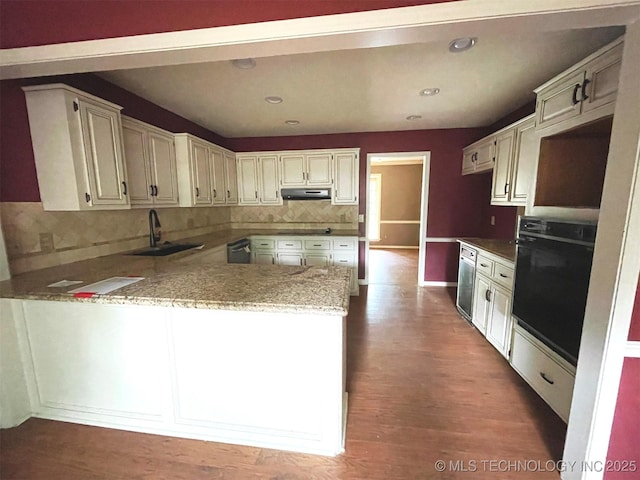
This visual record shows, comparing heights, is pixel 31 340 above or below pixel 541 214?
below

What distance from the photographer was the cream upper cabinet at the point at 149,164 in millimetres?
2381

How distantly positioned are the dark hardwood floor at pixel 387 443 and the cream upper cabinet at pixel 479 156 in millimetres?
2402

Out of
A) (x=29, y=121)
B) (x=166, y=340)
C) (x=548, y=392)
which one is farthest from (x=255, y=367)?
(x=29, y=121)

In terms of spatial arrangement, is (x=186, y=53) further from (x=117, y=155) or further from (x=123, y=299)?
(x=117, y=155)

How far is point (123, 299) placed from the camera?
1397 mm

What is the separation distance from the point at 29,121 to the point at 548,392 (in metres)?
4.00

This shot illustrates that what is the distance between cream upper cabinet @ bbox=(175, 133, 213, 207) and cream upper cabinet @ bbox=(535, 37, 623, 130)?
332 centimetres

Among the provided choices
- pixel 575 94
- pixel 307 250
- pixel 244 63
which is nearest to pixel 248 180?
pixel 307 250

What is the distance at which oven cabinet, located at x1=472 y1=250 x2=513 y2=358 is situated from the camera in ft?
7.25

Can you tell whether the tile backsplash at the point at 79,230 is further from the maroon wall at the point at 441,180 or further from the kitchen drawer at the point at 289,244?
the maroon wall at the point at 441,180

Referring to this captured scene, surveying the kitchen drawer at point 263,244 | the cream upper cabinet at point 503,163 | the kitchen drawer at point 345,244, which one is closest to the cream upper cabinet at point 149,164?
the kitchen drawer at point 263,244

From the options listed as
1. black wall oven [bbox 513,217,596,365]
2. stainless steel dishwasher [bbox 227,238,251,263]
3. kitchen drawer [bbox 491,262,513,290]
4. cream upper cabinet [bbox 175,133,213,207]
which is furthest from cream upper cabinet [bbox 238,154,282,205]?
black wall oven [bbox 513,217,596,365]

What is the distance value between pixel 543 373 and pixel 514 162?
200 cm

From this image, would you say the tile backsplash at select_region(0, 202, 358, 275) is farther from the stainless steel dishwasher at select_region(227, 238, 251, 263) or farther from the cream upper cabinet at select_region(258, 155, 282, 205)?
the cream upper cabinet at select_region(258, 155, 282, 205)
